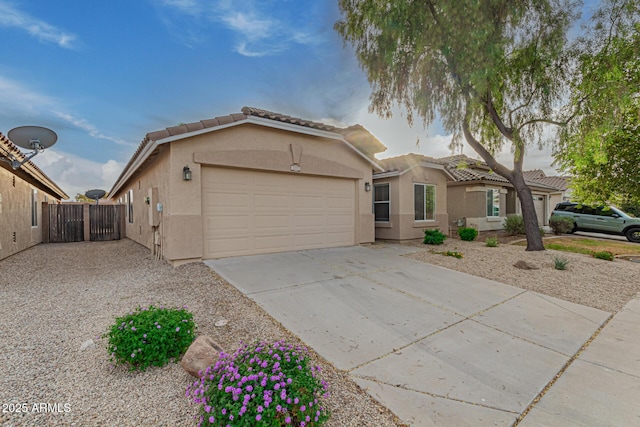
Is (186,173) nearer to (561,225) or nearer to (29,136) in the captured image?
(29,136)

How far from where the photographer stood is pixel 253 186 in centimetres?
777

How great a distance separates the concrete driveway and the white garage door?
3.36 ft

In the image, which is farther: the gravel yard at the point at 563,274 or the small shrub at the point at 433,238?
the small shrub at the point at 433,238

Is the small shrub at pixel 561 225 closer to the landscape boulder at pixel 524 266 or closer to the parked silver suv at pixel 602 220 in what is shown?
the parked silver suv at pixel 602 220

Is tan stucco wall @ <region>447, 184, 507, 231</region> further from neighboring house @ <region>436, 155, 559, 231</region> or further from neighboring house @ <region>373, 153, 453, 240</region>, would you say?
neighboring house @ <region>373, 153, 453, 240</region>

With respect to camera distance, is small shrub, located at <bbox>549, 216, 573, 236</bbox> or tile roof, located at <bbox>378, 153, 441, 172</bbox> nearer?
tile roof, located at <bbox>378, 153, 441, 172</bbox>

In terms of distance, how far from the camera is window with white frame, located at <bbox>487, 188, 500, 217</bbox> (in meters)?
15.8

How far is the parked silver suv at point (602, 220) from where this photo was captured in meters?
13.5

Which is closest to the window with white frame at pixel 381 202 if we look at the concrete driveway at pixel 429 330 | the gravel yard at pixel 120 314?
the gravel yard at pixel 120 314

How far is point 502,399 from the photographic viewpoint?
251 cm

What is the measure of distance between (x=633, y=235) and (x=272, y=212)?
17235mm

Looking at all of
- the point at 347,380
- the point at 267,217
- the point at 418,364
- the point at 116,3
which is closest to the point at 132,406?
the point at 347,380

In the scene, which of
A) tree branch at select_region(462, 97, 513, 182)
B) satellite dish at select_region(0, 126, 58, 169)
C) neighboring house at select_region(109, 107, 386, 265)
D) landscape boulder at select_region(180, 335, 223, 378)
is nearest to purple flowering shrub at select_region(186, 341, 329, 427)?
landscape boulder at select_region(180, 335, 223, 378)

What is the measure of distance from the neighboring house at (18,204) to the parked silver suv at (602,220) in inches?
899
